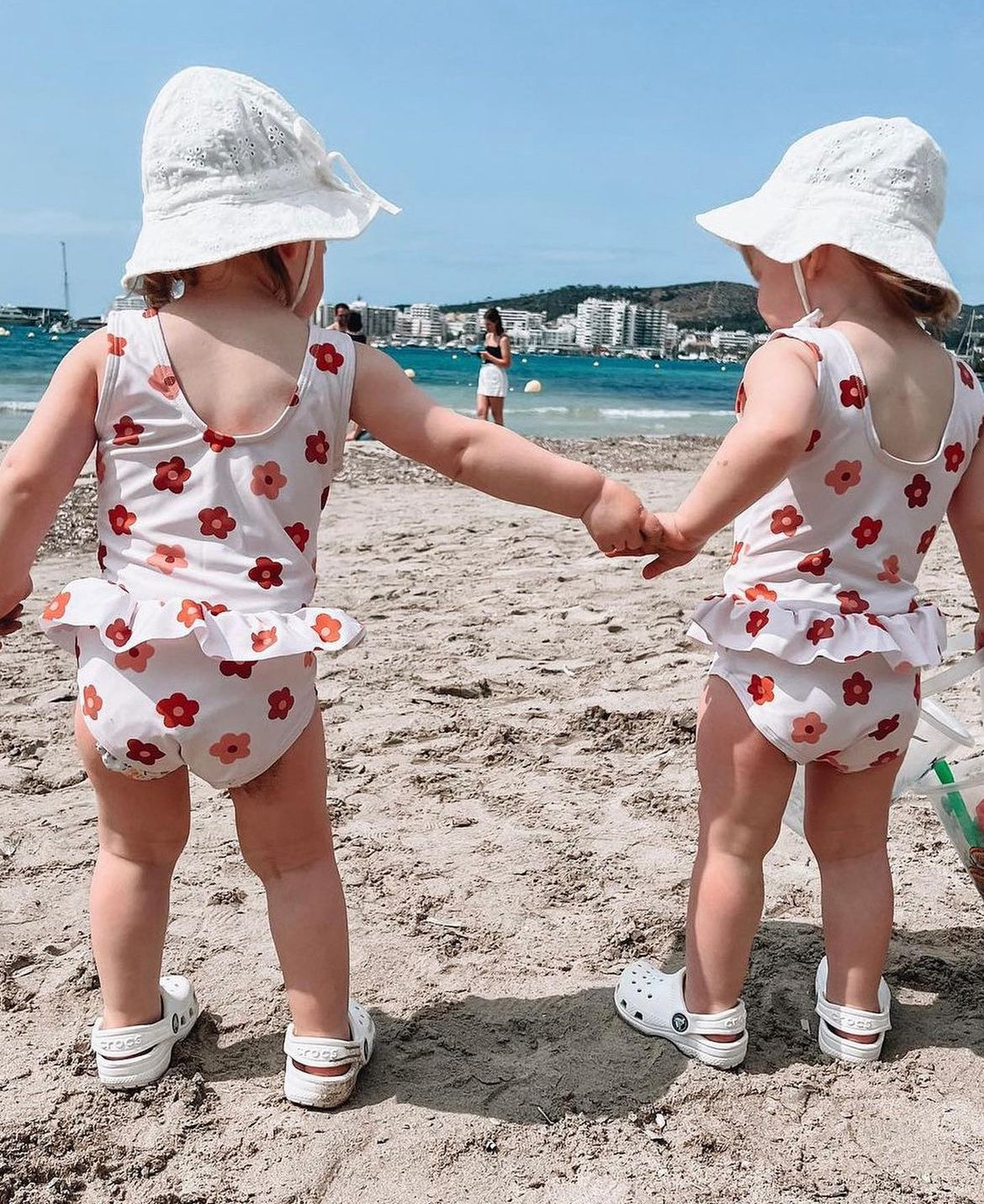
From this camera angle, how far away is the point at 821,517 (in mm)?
2045

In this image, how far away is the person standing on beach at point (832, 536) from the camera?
78.6 inches

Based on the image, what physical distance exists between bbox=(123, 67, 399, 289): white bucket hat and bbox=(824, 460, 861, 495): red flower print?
0.93 meters

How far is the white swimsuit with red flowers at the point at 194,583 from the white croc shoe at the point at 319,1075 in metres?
0.54

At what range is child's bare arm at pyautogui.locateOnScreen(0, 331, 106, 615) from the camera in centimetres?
188

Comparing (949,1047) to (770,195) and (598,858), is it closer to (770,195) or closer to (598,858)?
(598,858)

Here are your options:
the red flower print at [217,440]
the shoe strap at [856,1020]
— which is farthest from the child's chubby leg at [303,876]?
the shoe strap at [856,1020]

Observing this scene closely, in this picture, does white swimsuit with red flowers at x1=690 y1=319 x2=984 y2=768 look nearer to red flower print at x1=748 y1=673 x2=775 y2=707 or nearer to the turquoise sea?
red flower print at x1=748 y1=673 x2=775 y2=707

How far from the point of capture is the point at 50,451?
6.15 feet

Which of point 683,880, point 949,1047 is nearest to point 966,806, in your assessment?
point 949,1047

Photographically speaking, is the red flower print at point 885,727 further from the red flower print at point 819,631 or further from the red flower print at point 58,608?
the red flower print at point 58,608

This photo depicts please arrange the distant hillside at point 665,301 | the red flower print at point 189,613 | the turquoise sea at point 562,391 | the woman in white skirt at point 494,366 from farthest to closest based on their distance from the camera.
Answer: the distant hillside at point 665,301 → the turquoise sea at point 562,391 → the woman in white skirt at point 494,366 → the red flower print at point 189,613

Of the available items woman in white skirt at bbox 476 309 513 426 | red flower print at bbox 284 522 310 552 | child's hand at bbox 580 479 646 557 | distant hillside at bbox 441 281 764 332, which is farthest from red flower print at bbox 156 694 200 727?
distant hillside at bbox 441 281 764 332

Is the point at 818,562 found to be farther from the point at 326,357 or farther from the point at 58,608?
the point at 58,608

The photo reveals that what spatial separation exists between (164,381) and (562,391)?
32.0m
